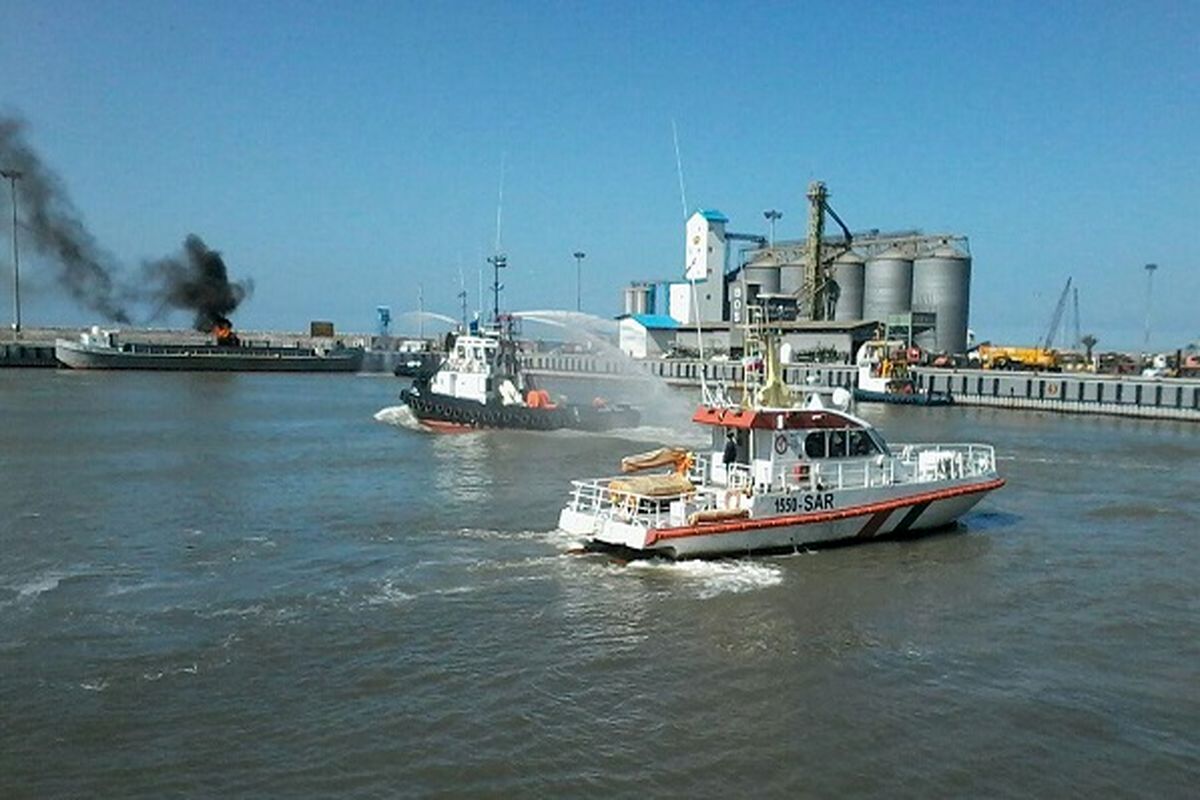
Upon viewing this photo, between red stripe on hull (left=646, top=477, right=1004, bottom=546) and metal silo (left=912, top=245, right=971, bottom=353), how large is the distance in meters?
73.1

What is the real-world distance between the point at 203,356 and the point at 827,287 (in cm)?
6673

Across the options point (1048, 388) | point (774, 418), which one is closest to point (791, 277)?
point (1048, 388)

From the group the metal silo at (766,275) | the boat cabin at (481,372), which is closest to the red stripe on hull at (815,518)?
the boat cabin at (481,372)

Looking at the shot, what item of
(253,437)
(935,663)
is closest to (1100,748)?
(935,663)

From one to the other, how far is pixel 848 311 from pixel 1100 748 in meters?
94.4

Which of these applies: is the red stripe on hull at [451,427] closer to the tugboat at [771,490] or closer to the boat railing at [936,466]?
the tugboat at [771,490]

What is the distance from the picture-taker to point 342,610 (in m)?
16.7

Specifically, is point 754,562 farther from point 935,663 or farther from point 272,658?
point 272,658

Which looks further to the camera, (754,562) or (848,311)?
(848,311)

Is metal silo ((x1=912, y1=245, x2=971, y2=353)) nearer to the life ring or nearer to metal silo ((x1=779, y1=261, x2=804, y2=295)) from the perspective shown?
metal silo ((x1=779, y1=261, x2=804, y2=295))

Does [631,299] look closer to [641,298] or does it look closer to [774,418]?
[641,298]

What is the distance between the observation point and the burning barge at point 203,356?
3701 inches

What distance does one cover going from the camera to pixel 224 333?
373 feet

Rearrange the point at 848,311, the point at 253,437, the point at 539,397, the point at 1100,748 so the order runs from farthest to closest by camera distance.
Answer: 1. the point at 848,311
2. the point at 539,397
3. the point at 253,437
4. the point at 1100,748
